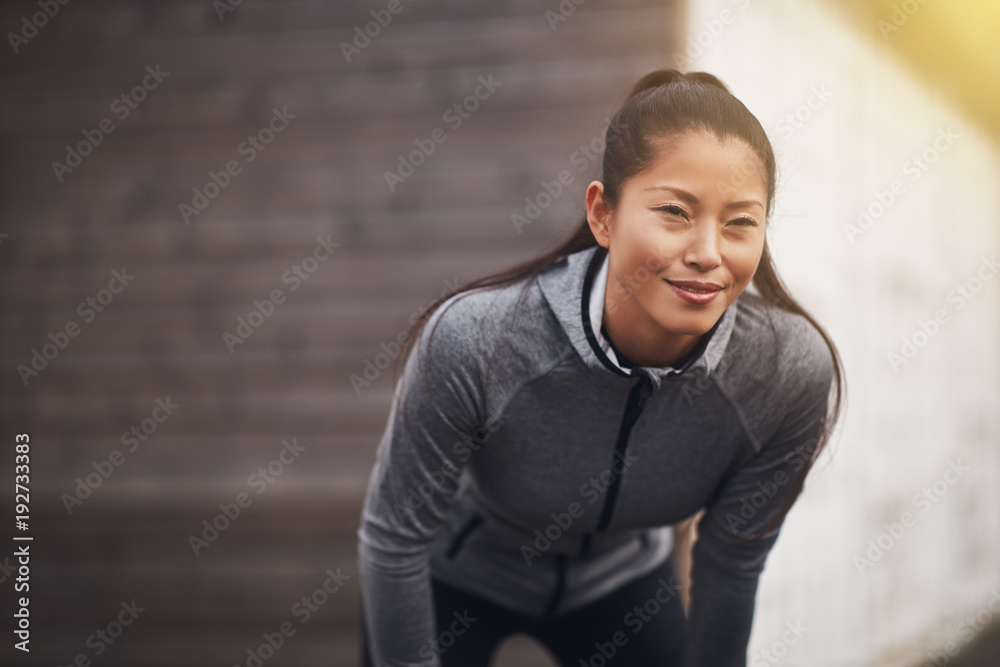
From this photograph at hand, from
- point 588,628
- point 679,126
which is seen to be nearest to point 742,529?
point 588,628

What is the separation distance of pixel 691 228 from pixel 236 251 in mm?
2460

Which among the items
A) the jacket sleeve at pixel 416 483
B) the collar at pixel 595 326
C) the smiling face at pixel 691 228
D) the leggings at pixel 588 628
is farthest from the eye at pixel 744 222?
the leggings at pixel 588 628

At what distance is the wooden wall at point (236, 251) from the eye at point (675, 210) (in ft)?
6.15

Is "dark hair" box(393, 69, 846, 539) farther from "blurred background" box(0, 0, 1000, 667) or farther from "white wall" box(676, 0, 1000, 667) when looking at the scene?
"blurred background" box(0, 0, 1000, 667)

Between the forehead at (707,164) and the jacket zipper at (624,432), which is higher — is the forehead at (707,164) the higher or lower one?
the higher one

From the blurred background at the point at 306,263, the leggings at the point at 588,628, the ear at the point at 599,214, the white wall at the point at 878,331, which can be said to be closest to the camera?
the ear at the point at 599,214

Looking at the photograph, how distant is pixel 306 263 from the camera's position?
2.99 metres

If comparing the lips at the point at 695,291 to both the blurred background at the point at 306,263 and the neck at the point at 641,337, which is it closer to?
the neck at the point at 641,337

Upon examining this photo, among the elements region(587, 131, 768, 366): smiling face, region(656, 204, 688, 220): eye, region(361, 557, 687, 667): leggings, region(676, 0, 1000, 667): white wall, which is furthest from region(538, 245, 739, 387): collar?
region(676, 0, 1000, 667): white wall

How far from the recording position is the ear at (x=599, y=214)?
3.64 feet

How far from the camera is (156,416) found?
302 centimetres

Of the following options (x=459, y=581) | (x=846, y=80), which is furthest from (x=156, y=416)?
(x=846, y=80)

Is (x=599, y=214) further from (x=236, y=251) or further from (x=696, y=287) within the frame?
(x=236, y=251)

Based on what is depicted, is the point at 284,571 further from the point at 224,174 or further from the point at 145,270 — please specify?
the point at 224,174
